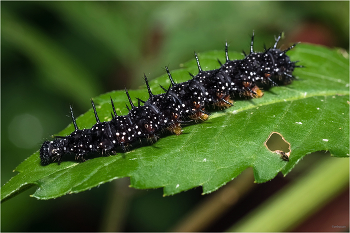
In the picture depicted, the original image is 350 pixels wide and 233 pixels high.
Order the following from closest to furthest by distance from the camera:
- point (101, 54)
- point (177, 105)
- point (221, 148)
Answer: point (221, 148) → point (177, 105) → point (101, 54)

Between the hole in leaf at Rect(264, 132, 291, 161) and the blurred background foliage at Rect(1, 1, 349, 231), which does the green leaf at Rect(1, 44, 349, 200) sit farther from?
the blurred background foliage at Rect(1, 1, 349, 231)

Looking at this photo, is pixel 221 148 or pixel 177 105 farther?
pixel 177 105

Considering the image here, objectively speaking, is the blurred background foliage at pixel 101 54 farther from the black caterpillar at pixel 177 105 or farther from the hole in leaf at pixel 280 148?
the hole in leaf at pixel 280 148

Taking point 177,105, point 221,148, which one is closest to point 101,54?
point 177,105

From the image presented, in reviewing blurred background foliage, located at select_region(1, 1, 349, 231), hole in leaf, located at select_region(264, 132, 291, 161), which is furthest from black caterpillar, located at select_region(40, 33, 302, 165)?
blurred background foliage, located at select_region(1, 1, 349, 231)

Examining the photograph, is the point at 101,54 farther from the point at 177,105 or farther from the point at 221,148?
the point at 221,148
